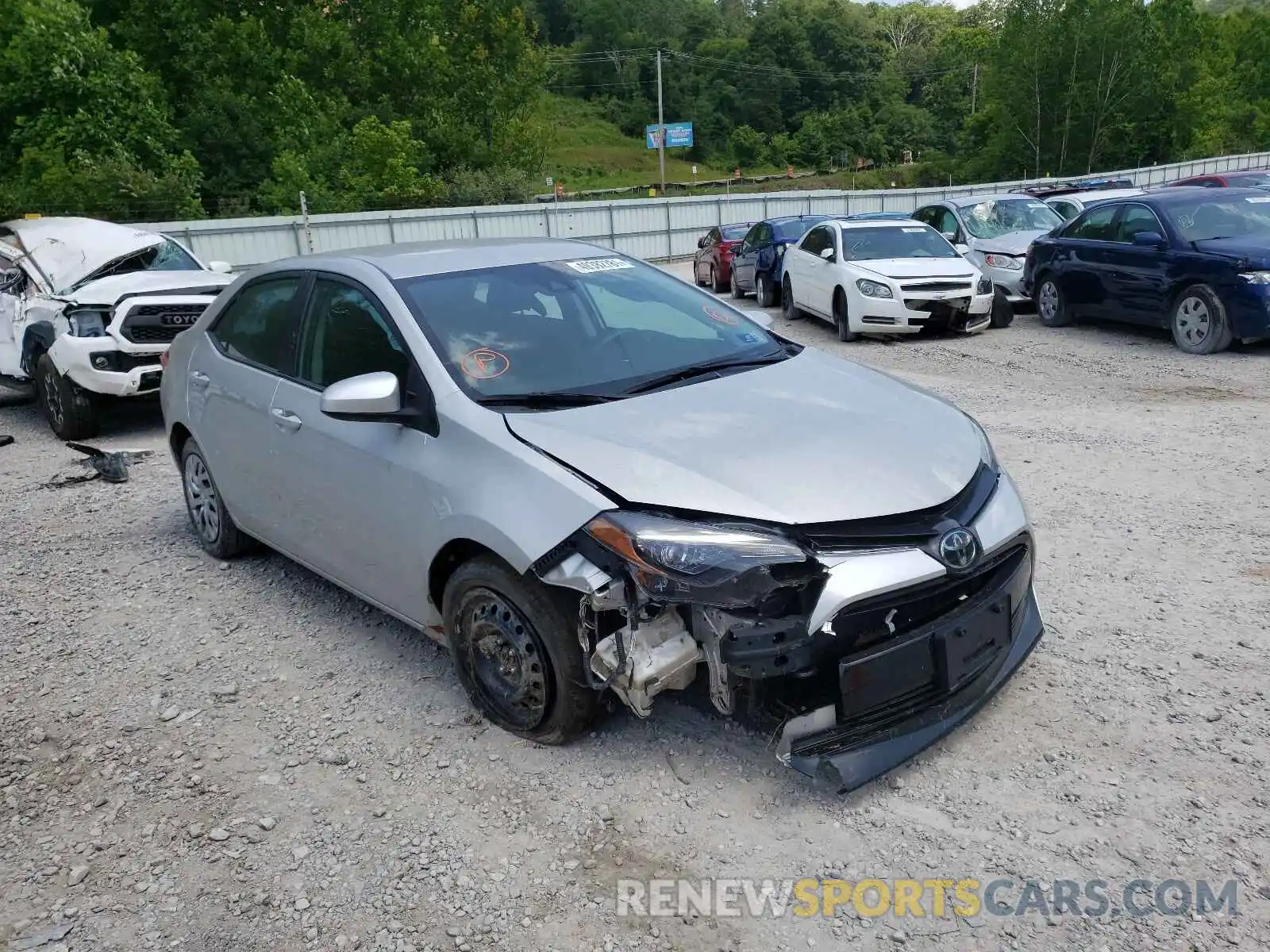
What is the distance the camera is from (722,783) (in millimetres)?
3160

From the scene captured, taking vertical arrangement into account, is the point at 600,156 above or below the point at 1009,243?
above

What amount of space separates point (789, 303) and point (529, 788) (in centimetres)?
1186

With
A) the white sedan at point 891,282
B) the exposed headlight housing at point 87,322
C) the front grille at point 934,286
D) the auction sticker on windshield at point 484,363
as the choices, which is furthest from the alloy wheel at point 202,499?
the front grille at point 934,286

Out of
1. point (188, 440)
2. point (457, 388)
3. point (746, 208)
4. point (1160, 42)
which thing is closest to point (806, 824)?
point (457, 388)

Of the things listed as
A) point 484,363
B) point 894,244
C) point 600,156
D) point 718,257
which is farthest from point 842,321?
point 600,156

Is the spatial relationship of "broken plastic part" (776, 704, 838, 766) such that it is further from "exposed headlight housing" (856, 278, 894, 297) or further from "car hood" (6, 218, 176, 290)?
"exposed headlight housing" (856, 278, 894, 297)

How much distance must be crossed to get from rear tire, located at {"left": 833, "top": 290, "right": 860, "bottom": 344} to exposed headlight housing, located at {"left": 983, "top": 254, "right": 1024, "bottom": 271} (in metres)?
2.73

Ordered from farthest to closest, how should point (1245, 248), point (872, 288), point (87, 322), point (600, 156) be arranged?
point (600, 156), point (872, 288), point (1245, 248), point (87, 322)

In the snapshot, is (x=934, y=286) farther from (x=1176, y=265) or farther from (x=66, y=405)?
(x=66, y=405)

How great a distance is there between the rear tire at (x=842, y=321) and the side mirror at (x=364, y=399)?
30.2ft

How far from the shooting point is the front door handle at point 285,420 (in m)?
4.22

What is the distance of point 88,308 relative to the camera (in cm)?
840

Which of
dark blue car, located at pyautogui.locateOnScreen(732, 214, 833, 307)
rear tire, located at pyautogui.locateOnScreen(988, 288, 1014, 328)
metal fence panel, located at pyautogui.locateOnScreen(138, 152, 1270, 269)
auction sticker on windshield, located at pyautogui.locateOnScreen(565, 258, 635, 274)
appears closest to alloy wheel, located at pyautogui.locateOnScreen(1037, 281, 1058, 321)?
rear tire, located at pyautogui.locateOnScreen(988, 288, 1014, 328)

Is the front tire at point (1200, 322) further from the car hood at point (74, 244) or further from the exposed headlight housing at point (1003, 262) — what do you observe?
the car hood at point (74, 244)
